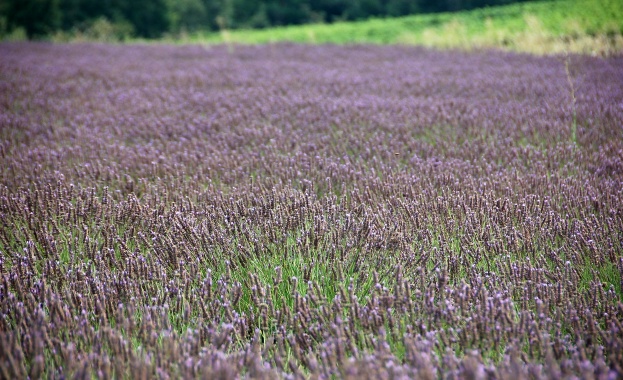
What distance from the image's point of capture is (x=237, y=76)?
26.6 feet

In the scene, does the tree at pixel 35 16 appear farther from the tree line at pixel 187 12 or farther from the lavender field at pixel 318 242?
the lavender field at pixel 318 242

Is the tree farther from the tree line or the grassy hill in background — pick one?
the grassy hill in background

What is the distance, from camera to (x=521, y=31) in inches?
540

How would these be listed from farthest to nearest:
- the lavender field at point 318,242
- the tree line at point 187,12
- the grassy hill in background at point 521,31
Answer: the tree line at point 187,12 → the grassy hill in background at point 521,31 → the lavender field at point 318,242

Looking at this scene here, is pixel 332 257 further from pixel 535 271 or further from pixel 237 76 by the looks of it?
pixel 237 76

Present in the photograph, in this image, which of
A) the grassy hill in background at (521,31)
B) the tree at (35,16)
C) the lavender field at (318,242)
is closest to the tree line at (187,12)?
the tree at (35,16)

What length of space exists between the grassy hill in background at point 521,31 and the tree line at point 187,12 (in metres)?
5.36

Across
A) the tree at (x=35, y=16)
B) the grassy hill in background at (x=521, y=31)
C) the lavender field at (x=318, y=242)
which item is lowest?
the lavender field at (x=318, y=242)

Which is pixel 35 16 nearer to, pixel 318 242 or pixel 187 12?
pixel 187 12

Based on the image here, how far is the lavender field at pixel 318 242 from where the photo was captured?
153cm

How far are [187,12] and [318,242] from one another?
89.5ft

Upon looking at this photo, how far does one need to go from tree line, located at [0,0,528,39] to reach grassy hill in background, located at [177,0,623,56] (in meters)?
5.36

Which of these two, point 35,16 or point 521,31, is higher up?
point 35,16

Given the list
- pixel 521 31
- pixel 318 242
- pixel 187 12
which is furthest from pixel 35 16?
pixel 318 242
